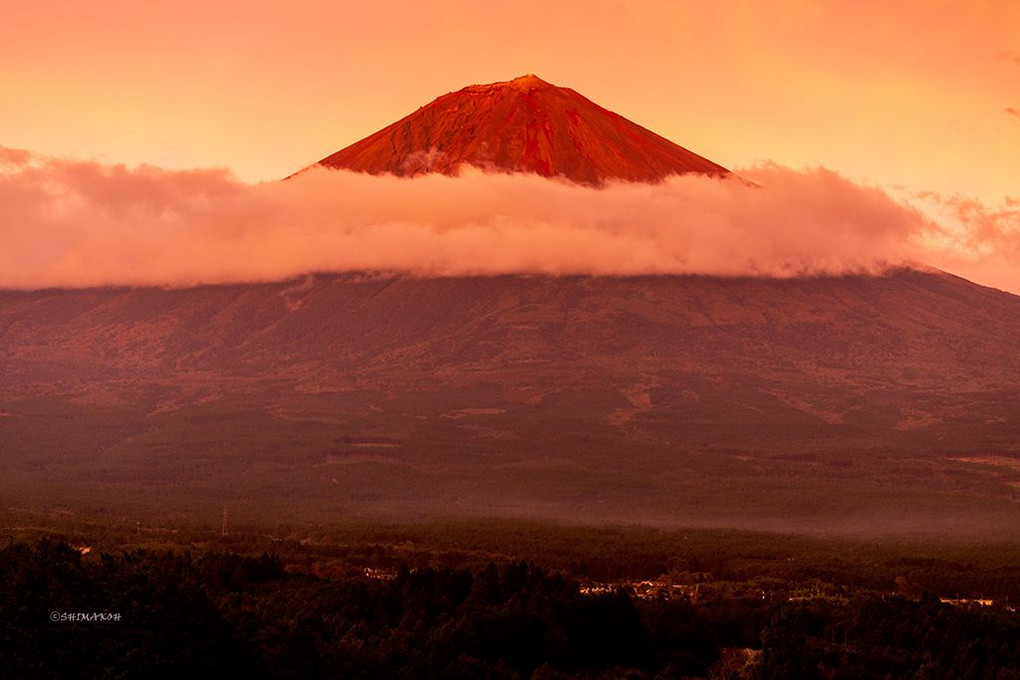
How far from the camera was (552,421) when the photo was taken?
153875 mm

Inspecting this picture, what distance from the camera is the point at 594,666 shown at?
145ft

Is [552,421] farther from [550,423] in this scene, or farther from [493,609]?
[493,609]

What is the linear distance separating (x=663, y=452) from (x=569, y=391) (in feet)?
102

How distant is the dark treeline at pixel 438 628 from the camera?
31531 millimetres

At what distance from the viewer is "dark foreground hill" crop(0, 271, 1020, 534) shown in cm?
11300

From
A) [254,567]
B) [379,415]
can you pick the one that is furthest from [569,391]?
[254,567]

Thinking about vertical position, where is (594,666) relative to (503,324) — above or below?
below

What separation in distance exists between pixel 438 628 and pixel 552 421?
112083mm

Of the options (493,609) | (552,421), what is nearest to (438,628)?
(493,609)

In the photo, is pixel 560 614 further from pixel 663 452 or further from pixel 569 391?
pixel 569 391

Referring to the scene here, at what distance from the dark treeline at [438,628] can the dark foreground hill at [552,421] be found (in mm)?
50371

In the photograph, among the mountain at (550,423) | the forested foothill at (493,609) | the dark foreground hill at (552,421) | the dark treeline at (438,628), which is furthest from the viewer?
the dark foreground hill at (552,421)

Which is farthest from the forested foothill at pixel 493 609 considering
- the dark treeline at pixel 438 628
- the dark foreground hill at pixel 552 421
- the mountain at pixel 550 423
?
the dark foreground hill at pixel 552 421

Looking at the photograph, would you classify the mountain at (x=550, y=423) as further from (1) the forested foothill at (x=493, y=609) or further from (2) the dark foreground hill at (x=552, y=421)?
(1) the forested foothill at (x=493, y=609)
